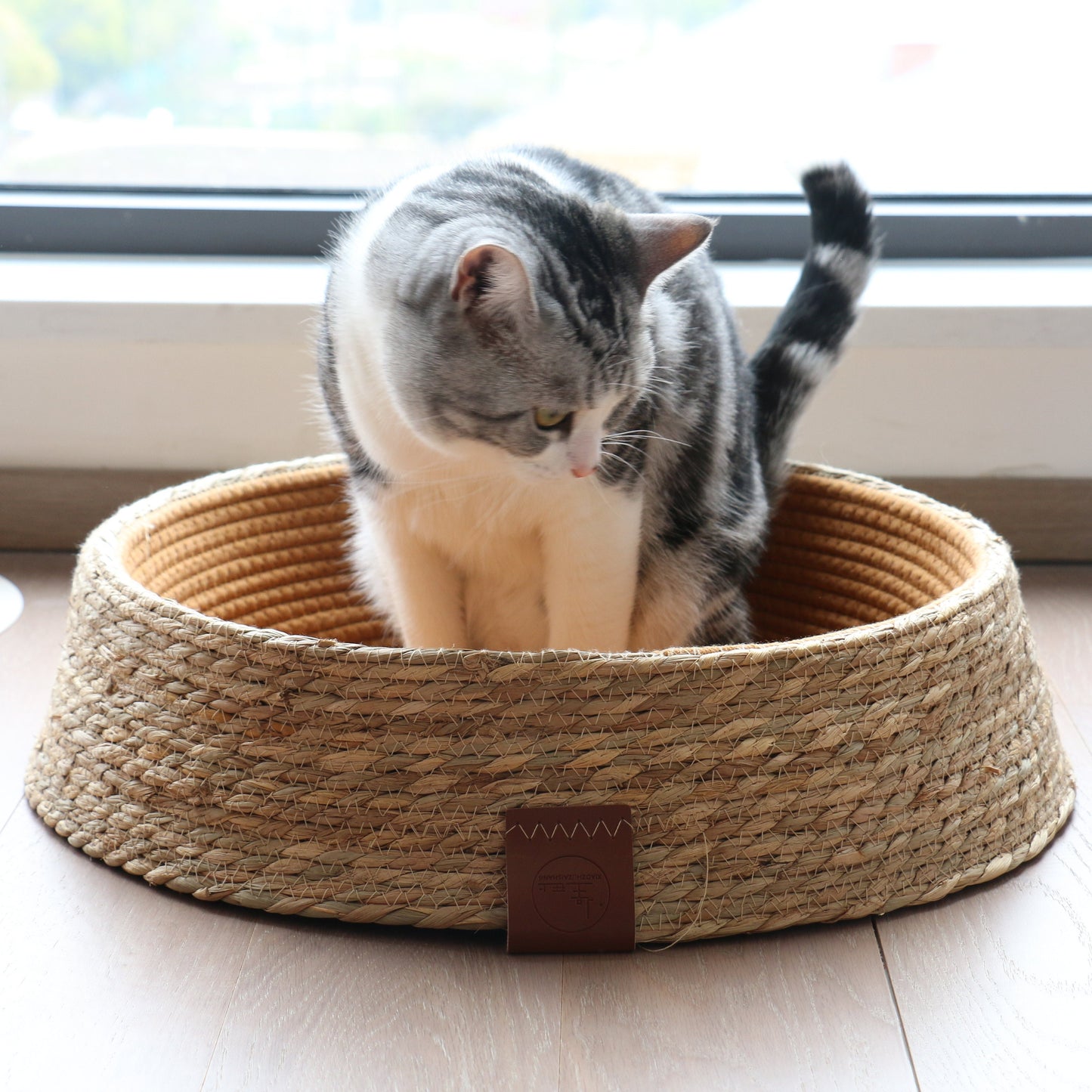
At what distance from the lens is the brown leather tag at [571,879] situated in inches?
39.0

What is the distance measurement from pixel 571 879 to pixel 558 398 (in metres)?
0.40

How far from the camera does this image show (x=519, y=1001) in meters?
0.95

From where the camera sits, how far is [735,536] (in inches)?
52.0

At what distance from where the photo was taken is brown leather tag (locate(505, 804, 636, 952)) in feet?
3.25

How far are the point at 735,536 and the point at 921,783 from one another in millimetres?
361

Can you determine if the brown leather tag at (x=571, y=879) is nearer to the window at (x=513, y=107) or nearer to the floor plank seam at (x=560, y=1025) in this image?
the floor plank seam at (x=560, y=1025)

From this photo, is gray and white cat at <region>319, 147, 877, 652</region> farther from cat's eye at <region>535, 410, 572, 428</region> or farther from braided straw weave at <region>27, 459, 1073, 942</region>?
braided straw weave at <region>27, 459, 1073, 942</region>

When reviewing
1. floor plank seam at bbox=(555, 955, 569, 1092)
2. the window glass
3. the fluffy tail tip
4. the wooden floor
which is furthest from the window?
floor plank seam at bbox=(555, 955, 569, 1092)

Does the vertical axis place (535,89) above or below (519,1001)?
above

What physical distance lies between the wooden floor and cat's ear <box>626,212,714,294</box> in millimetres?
592

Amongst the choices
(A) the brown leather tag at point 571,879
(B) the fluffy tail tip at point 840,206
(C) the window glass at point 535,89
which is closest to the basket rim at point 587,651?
(A) the brown leather tag at point 571,879

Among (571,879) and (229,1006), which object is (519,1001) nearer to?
(571,879)

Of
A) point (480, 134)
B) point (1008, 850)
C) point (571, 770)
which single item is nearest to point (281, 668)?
point (571, 770)

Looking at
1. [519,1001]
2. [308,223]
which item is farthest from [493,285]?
[308,223]
